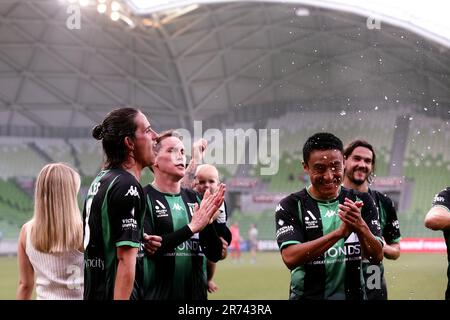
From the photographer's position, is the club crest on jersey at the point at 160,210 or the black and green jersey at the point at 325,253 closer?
the black and green jersey at the point at 325,253

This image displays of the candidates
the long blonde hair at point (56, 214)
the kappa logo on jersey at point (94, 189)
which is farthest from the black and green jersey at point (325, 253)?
the long blonde hair at point (56, 214)

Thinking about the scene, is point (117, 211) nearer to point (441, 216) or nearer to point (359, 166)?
point (441, 216)

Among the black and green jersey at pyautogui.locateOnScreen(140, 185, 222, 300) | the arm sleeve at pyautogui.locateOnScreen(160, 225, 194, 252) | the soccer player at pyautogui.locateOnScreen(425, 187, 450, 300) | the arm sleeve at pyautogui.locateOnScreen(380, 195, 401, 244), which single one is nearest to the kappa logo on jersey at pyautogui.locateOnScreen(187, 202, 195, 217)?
the black and green jersey at pyautogui.locateOnScreen(140, 185, 222, 300)

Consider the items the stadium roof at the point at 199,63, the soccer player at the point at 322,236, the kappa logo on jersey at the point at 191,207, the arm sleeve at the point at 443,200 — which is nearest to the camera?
the soccer player at the point at 322,236

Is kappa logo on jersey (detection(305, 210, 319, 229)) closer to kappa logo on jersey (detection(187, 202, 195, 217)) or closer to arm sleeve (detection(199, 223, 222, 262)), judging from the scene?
arm sleeve (detection(199, 223, 222, 262))

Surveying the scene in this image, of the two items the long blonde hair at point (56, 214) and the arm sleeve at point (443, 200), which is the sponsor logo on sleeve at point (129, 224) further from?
the arm sleeve at point (443, 200)

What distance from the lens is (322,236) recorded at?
3014 millimetres

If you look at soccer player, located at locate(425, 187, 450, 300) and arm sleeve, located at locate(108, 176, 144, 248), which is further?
soccer player, located at locate(425, 187, 450, 300)

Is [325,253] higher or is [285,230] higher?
[285,230]

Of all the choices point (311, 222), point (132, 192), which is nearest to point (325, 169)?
point (311, 222)

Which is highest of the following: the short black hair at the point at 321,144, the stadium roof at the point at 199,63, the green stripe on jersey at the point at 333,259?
the stadium roof at the point at 199,63

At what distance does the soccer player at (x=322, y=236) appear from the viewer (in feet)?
9.67

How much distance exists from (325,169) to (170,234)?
98 cm

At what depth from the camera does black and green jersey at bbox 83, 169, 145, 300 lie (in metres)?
2.62
